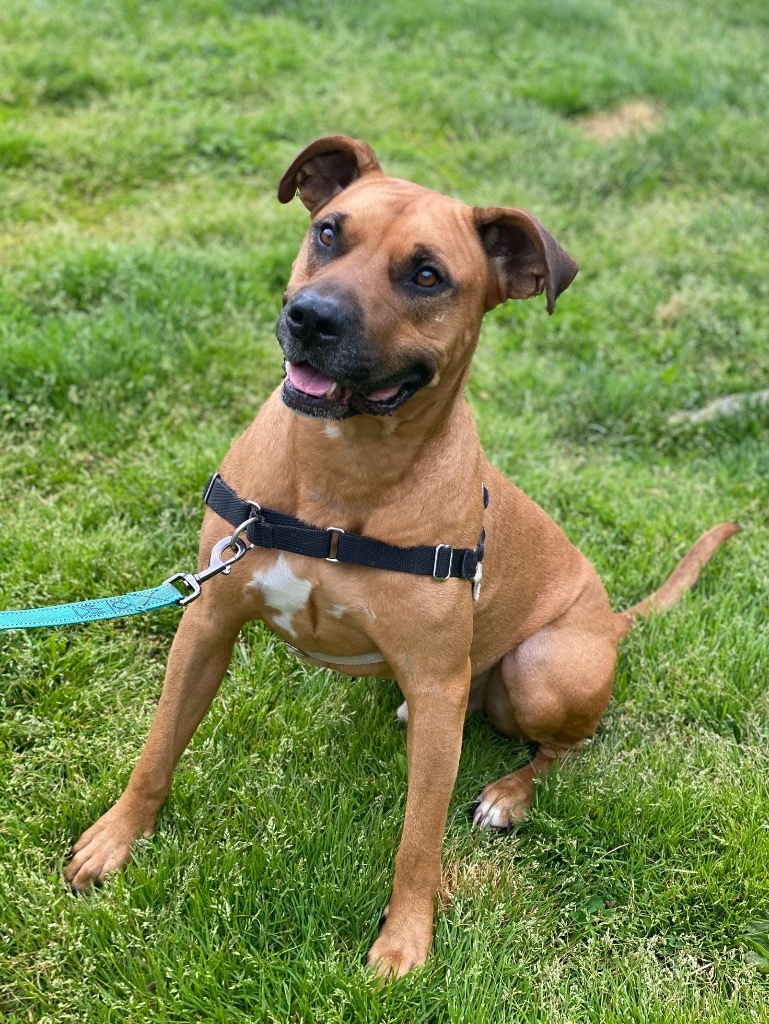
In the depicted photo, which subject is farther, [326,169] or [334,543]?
[326,169]

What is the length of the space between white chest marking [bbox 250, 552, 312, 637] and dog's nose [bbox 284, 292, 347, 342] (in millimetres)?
679

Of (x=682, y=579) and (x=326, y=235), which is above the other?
(x=326, y=235)

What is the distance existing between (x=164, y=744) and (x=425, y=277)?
1617mm

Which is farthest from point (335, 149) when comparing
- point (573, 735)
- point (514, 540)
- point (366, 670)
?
point (573, 735)

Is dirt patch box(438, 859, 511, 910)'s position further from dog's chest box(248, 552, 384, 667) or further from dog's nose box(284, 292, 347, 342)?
dog's nose box(284, 292, 347, 342)

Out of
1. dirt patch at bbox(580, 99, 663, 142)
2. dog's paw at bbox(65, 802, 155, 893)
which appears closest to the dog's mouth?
dog's paw at bbox(65, 802, 155, 893)

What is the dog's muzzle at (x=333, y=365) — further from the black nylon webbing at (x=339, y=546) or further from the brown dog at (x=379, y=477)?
the black nylon webbing at (x=339, y=546)

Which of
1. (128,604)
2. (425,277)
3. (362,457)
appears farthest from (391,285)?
(128,604)

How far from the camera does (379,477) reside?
2.89m

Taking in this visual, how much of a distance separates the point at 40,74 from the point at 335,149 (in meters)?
5.58

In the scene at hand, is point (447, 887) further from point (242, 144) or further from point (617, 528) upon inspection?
point (242, 144)

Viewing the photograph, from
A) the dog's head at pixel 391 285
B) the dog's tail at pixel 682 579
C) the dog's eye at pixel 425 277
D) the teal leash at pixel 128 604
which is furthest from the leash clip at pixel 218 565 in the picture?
the dog's tail at pixel 682 579

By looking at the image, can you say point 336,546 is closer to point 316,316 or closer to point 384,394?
point 384,394

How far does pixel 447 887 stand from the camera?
3191 millimetres
